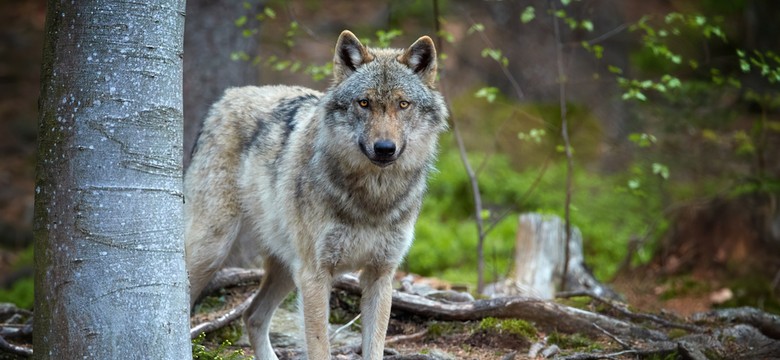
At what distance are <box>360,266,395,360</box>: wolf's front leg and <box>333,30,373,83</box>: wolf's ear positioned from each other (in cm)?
136

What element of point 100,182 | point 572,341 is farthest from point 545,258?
point 100,182

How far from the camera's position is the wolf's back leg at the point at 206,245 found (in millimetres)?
5539

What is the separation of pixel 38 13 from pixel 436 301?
649 inches

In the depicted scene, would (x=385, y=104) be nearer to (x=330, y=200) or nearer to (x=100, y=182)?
(x=330, y=200)

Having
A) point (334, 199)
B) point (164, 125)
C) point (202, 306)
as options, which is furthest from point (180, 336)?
point (202, 306)

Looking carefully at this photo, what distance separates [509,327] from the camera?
5.65 metres

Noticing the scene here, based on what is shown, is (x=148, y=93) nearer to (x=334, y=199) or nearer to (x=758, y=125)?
(x=334, y=199)

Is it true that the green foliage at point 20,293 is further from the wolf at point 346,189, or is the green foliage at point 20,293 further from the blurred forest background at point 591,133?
the wolf at point 346,189

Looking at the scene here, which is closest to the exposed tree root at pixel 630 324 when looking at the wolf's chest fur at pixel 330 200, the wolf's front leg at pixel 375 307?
the wolf's front leg at pixel 375 307

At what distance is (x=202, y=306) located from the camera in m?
6.38

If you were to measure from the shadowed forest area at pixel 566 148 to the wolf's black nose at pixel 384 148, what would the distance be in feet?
5.27

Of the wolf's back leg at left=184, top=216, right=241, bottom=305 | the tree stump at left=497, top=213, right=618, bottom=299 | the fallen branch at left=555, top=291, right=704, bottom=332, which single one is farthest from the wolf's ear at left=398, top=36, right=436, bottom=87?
the tree stump at left=497, top=213, right=618, bottom=299

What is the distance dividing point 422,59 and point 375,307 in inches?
67.7

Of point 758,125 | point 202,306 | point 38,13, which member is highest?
point 38,13
